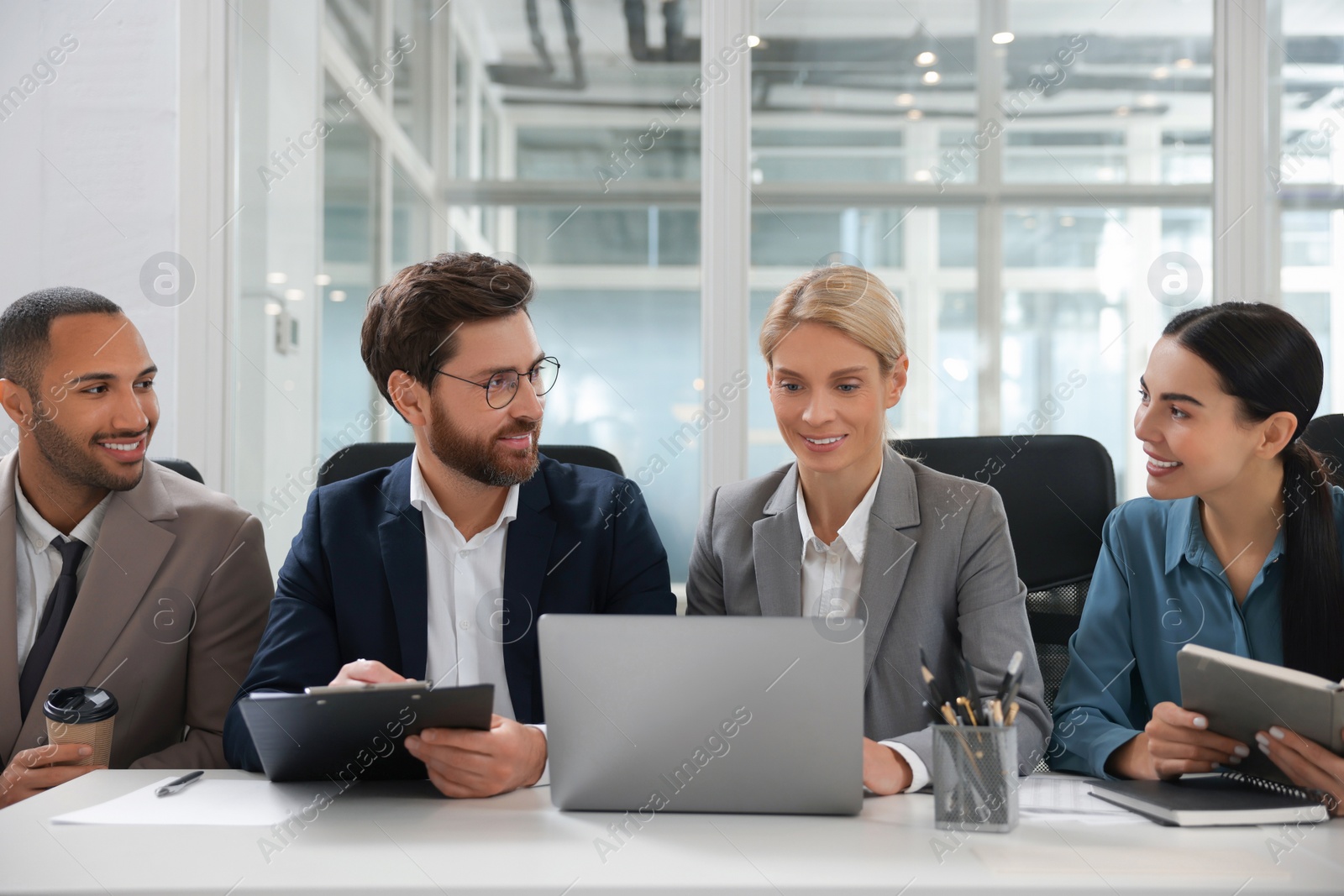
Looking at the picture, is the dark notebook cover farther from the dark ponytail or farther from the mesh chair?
the mesh chair

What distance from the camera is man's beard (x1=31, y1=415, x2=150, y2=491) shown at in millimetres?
1799

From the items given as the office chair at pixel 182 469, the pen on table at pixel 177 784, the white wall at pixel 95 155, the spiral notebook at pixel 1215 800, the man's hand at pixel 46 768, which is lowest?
the man's hand at pixel 46 768

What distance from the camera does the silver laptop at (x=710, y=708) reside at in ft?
3.34

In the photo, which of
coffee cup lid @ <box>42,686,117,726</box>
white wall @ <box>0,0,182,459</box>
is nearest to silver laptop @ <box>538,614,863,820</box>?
coffee cup lid @ <box>42,686,117,726</box>

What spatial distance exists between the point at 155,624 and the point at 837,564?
3.91 ft

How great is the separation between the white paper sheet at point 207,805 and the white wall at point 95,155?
185cm

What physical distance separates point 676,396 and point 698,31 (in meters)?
1.12

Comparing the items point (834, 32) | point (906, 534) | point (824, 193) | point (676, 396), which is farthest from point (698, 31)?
point (906, 534)

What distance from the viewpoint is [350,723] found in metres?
1.10

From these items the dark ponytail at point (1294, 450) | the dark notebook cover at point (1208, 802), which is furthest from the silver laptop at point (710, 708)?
the dark ponytail at point (1294, 450)

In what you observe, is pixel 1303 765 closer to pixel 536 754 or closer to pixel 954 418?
pixel 536 754

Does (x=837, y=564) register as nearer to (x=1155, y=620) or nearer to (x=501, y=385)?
(x=1155, y=620)

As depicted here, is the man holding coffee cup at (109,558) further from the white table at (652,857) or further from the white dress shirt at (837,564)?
the white dress shirt at (837,564)

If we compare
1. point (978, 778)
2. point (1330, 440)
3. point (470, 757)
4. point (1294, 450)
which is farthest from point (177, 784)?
point (1330, 440)
